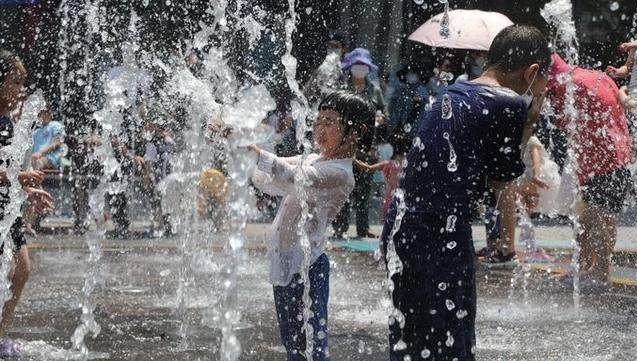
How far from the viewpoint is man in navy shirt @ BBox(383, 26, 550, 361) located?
3.58m

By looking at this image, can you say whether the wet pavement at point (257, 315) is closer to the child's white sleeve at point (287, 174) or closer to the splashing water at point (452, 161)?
the child's white sleeve at point (287, 174)

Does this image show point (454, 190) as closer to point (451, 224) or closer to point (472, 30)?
point (451, 224)

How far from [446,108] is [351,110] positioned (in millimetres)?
711

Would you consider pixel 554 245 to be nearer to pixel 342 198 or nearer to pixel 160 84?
pixel 160 84

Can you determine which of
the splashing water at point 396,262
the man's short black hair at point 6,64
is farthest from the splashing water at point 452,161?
the man's short black hair at point 6,64

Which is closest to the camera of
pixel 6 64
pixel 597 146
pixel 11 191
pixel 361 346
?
pixel 11 191

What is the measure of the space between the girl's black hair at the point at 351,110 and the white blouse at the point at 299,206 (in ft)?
0.46

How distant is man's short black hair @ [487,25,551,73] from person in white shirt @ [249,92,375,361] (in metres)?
0.78

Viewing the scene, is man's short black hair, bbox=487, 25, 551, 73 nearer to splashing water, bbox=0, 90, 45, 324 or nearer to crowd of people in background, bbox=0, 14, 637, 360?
crowd of people in background, bbox=0, 14, 637, 360

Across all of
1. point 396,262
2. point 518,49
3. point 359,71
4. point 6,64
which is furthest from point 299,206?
point 359,71

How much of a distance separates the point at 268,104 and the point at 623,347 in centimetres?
266

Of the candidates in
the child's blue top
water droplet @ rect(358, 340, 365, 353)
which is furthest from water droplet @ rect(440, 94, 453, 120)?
water droplet @ rect(358, 340, 365, 353)

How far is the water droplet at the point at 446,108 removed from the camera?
3635mm

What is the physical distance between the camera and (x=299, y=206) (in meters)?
4.23
